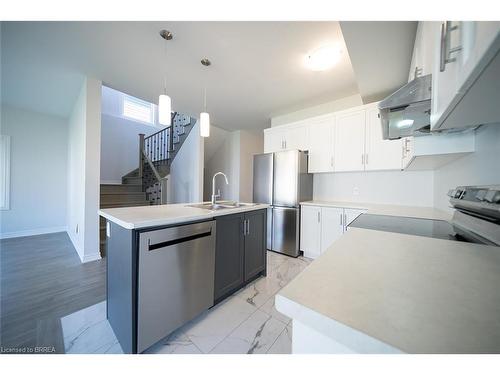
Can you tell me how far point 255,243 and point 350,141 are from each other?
79.5 inches

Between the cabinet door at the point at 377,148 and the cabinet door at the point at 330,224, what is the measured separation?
76 centimetres

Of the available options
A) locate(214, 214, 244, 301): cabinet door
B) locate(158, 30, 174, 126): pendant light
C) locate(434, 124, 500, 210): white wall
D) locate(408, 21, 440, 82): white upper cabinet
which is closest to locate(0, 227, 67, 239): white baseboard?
locate(158, 30, 174, 126): pendant light

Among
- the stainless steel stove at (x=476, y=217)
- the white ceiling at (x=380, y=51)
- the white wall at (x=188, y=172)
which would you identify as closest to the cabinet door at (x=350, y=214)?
the stainless steel stove at (x=476, y=217)

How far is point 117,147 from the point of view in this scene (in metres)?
5.70

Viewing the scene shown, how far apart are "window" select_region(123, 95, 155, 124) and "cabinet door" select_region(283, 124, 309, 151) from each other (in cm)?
532

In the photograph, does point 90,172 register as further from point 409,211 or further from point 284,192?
point 409,211

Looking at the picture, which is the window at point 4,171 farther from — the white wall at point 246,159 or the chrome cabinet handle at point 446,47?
the chrome cabinet handle at point 446,47

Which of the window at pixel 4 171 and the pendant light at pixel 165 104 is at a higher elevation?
the pendant light at pixel 165 104

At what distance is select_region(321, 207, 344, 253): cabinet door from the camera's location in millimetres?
2650

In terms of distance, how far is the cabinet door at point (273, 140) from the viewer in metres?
3.49

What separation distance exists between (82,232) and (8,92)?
2.83 m

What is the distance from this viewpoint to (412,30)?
1.49 metres

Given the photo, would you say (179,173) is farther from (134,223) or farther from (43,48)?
(134,223)

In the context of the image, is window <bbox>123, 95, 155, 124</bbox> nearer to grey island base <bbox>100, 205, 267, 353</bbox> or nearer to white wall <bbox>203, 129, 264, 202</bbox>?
white wall <bbox>203, 129, 264, 202</bbox>
